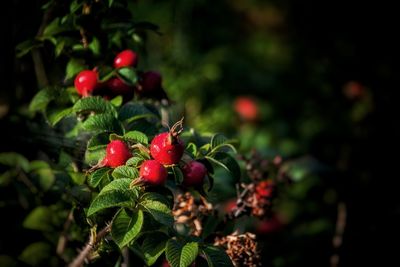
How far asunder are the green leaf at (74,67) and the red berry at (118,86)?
13 centimetres

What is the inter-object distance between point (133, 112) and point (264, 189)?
579 mm

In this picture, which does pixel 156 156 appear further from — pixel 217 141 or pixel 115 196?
pixel 217 141

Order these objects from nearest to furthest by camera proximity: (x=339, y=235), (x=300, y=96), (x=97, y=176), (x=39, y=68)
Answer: (x=97, y=176), (x=39, y=68), (x=339, y=235), (x=300, y=96)

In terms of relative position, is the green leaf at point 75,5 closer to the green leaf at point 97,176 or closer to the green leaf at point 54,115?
the green leaf at point 54,115

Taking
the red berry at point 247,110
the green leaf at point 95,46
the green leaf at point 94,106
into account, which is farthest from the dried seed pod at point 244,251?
the red berry at point 247,110

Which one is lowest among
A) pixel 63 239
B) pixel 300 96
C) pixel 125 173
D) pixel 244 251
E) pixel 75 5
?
pixel 300 96

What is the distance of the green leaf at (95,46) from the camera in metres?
1.54

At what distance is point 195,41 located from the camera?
163 inches

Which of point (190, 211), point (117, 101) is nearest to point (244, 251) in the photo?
point (190, 211)

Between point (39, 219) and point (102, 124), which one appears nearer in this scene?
point (102, 124)

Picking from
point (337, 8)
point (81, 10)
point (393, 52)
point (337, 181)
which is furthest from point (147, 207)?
point (337, 8)

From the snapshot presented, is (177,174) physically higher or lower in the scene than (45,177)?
higher

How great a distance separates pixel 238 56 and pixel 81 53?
323 centimetres

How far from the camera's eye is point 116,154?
3.85 feet
